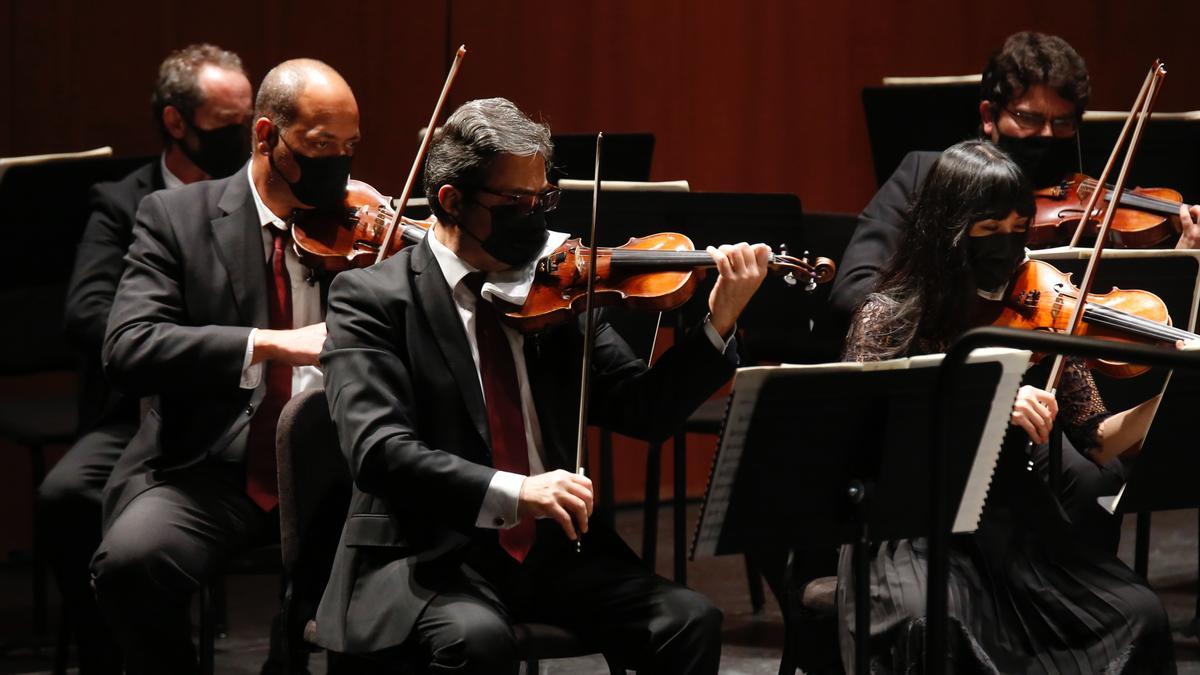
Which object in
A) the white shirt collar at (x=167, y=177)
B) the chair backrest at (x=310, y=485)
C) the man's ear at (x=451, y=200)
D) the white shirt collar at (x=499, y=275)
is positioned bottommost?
the chair backrest at (x=310, y=485)

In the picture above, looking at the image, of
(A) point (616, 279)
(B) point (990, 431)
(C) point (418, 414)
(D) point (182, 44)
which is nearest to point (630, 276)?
(A) point (616, 279)

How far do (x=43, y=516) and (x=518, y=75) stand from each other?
2097 mm

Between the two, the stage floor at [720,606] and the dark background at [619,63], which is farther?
the dark background at [619,63]

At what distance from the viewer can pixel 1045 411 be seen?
8.35 feet

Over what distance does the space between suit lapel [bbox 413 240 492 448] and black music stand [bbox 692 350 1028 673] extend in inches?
18.8

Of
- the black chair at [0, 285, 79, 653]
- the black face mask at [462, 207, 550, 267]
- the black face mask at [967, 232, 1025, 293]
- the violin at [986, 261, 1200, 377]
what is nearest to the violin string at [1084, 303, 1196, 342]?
the violin at [986, 261, 1200, 377]

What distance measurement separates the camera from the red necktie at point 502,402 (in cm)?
252

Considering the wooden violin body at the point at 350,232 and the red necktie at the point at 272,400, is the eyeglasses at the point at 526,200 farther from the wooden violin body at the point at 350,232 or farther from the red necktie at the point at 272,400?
the red necktie at the point at 272,400

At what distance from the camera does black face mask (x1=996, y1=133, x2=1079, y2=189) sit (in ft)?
11.7

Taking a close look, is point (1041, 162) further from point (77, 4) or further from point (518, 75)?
point (77, 4)

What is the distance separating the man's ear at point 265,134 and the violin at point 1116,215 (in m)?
1.68

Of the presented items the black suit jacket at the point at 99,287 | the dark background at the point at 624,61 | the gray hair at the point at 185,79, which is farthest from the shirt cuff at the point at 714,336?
the dark background at the point at 624,61

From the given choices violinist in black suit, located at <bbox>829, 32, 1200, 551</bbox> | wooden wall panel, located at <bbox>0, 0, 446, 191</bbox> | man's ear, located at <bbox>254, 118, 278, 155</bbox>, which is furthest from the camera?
wooden wall panel, located at <bbox>0, 0, 446, 191</bbox>

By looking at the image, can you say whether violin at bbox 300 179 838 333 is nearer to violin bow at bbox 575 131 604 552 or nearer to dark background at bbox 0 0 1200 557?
violin bow at bbox 575 131 604 552
